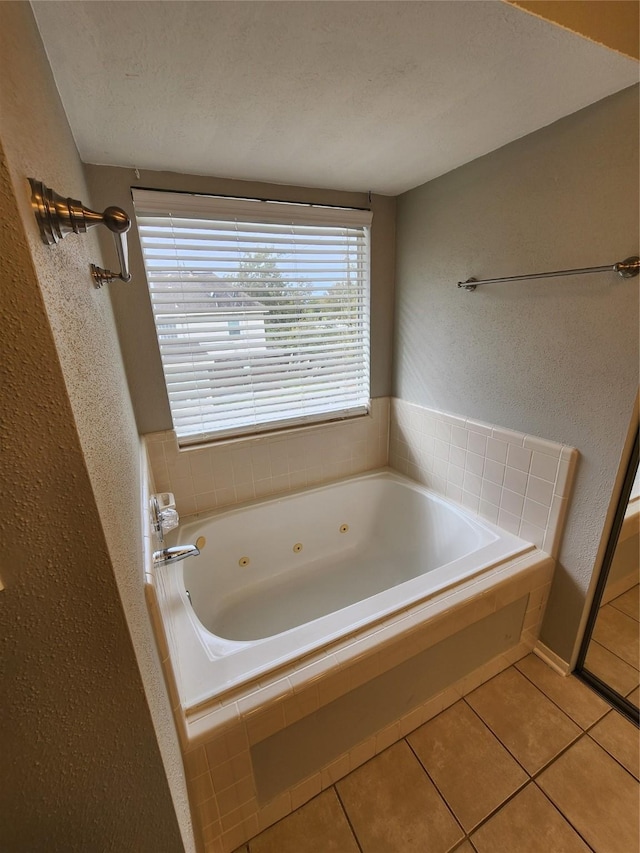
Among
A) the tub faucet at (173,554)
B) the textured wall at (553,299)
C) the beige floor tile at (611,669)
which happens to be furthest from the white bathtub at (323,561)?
the beige floor tile at (611,669)

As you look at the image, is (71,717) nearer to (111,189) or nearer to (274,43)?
(274,43)

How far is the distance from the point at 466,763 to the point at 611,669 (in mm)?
772

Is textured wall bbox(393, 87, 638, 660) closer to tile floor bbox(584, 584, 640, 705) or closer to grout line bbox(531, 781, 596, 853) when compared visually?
tile floor bbox(584, 584, 640, 705)

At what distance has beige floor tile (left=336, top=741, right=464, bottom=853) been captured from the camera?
1.01m

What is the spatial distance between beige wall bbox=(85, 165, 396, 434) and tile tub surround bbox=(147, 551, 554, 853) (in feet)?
3.29

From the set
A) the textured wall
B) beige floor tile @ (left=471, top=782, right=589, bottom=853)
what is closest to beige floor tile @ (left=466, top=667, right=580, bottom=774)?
beige floor tile @ (left=471, top=782, right=589, bottom=853)

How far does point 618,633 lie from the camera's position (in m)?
1.57

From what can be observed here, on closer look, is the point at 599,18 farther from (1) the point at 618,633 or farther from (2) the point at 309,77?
(1) the point at 618,633

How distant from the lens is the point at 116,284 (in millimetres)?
1470

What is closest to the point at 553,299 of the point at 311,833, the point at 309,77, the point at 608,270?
the point at 608,270

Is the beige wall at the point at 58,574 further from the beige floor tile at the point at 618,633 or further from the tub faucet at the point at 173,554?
the beige floor tile at the point at 618,633

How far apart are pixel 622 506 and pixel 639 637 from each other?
0.80 metres

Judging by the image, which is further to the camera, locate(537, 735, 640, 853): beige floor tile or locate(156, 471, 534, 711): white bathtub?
locate(156, 471, 534, 711): white bathtub

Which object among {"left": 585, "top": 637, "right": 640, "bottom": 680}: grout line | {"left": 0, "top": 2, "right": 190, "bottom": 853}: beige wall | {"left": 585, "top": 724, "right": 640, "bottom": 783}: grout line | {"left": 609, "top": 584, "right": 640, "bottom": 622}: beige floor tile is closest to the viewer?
{"left": 0, "top": 2, "right": 190, "bottom": 853}: beige wall
